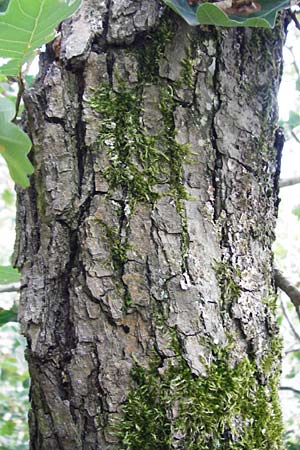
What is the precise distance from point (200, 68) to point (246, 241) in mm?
287

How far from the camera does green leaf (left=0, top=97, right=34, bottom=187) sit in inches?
27.7

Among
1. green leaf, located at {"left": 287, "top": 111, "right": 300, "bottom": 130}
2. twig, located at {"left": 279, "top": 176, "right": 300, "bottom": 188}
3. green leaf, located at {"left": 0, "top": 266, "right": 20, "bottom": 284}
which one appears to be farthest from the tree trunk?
green leaf, located at {"left": 287, "top": 111, "right": 300, "bottom": 130}

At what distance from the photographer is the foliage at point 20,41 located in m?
0.63

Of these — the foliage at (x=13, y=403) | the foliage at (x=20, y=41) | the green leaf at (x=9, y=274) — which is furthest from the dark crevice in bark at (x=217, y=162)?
the foliage at (x=13, y=403)

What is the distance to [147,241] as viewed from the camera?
0.75m

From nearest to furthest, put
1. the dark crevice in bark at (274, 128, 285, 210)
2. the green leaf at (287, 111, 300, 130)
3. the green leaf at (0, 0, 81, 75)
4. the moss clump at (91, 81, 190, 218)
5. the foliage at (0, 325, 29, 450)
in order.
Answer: the green leaf at (0, 0, 81, 75)
the moss clump at (91, 81, 190, 218)
the dark crevice in bark at (274, 128, 285, 210)
the green leaf at (287, 111, 300, 130)
the foliage at (0, 325, 29, 450)

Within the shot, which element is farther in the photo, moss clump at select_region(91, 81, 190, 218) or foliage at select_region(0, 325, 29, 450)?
foliage at select_region(0, 325, 29, 450)

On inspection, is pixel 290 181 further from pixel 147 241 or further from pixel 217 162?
pixel 147 241

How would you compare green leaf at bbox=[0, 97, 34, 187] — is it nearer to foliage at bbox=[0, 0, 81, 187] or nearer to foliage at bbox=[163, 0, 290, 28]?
foliage at bbox=[0, 0, 81, 187]

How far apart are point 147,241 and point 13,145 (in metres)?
0.24

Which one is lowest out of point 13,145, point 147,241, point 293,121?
point 147,241

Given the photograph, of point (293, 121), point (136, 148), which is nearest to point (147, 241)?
point (136, 148)

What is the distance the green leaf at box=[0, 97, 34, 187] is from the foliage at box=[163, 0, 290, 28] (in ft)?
0.91

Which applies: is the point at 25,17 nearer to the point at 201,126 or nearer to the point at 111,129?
the point at 111,129
